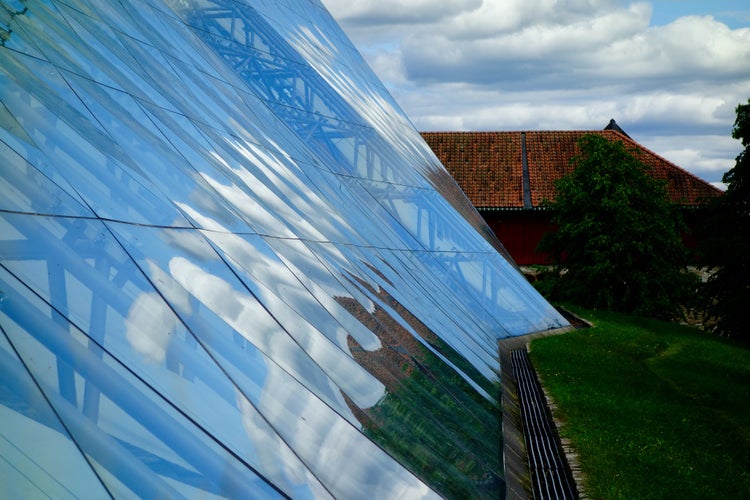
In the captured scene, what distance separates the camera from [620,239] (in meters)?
31.6

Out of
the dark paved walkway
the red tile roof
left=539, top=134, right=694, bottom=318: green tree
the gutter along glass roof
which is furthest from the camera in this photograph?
the red tile roof

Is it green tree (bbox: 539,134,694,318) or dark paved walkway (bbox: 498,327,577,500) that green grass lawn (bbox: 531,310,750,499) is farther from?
green tree (bbox: 539,134,694,318)

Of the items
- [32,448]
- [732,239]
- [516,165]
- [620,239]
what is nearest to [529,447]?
[32,448]

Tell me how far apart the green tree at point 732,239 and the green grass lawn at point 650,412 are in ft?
33.8

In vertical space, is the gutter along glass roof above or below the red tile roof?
below

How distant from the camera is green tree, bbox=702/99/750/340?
30.4 metres

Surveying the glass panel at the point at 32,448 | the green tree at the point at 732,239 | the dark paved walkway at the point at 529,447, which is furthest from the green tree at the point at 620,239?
the glass panel at the point at 32,448

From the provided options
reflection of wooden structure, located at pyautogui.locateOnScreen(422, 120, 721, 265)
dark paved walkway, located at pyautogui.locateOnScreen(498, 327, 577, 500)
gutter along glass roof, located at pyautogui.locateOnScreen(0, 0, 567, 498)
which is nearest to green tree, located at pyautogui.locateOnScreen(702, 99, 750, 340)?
reflection of wooden structure, located at pyautogui.locateOnScreen(422, 120, 721, 265)

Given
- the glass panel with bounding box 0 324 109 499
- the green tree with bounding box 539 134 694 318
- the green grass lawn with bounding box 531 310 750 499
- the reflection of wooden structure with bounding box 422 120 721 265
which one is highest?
the reflection of wooden structure with bounding box 422 120 721 265

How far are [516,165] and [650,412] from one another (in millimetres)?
35355

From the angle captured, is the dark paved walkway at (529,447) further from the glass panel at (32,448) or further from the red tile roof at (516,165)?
the red tile roof at (516,165)

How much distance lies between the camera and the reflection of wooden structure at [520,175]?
44.1 metres

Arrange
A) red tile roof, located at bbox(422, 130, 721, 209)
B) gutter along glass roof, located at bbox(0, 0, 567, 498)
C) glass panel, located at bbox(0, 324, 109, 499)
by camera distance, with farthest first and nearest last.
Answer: red tile roof, located at bbox(422, 130, 721, 209), gutter along glass roof, located at bbox(0, 0, 567, 498), glass panel, located at bbox(0, 324, 109, 499)

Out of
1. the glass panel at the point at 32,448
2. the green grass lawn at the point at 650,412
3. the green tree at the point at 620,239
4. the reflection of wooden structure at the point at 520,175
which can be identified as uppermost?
the reflection of wooden structure at the point at 520,175
